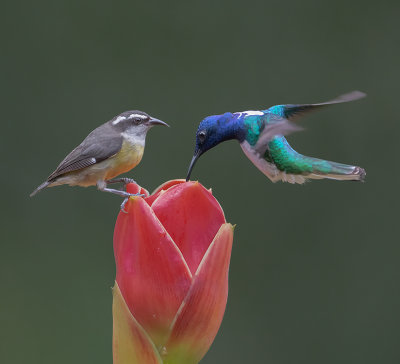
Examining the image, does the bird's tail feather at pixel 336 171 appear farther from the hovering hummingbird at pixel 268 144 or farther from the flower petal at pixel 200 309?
the flower petal at pixel 200 309

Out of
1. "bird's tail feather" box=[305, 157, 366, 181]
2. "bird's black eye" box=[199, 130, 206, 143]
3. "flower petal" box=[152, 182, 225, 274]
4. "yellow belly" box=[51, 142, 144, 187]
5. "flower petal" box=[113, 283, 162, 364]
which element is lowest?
"bird's tail feather" box=[305, 157, 366, 181]

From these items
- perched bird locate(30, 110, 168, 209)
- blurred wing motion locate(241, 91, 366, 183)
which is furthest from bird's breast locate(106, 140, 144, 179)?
blurred wing motion locate(241, 91, 366, 183)

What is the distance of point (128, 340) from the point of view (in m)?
0.58

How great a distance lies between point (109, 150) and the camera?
93 centimetres

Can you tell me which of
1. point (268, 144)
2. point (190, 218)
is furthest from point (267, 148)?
point (190, 218)

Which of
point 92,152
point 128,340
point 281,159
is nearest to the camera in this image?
point 128,340

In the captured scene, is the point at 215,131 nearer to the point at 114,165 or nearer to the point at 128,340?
the point at 114,165

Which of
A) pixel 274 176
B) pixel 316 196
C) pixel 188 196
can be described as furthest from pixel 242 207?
pixel 188 196

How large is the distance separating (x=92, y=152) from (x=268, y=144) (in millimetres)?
291

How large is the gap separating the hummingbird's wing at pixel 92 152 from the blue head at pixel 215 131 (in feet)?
0.37

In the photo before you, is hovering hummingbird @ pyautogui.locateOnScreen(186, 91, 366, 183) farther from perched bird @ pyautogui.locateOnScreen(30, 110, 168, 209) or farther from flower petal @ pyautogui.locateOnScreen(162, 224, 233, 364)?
flower petal @ pyautogui.locateOnScreen(162, 224, 233, 364)

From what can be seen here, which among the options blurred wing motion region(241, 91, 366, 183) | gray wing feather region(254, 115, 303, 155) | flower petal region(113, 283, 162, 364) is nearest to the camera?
flower petal region(113, 283, 162, 364)

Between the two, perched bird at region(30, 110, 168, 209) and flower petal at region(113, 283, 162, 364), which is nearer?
flower petal at region(113, 283, 162, 364)

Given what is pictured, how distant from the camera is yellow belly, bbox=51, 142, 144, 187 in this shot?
93 cm
